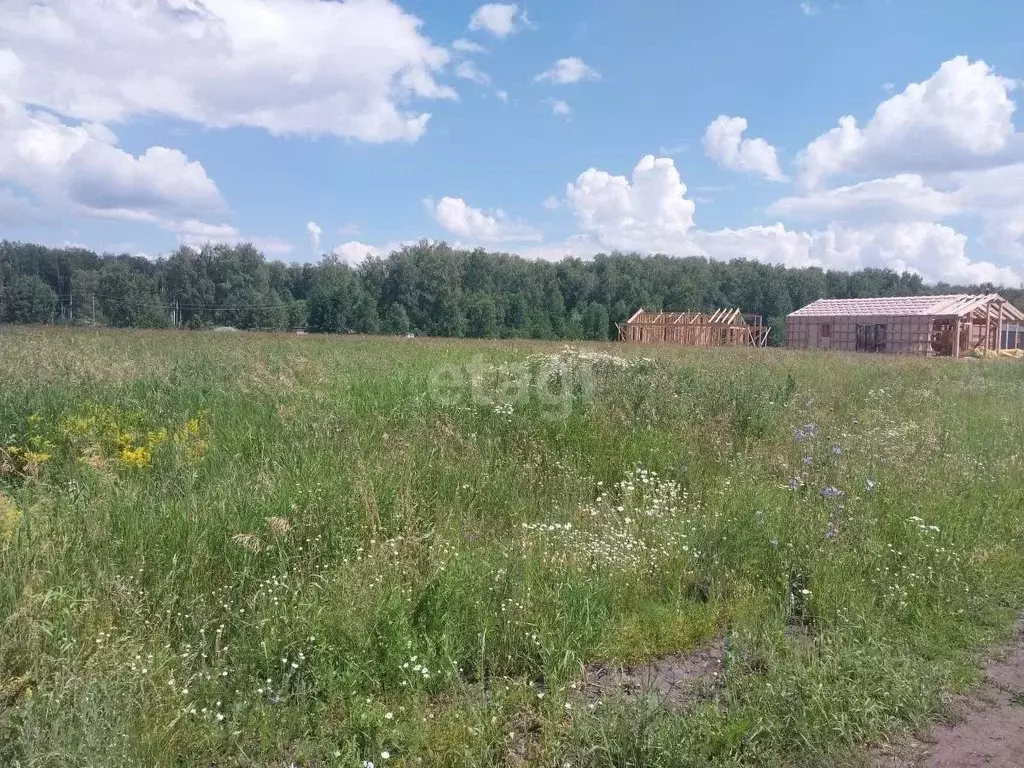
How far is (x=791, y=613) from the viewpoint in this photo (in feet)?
13.4

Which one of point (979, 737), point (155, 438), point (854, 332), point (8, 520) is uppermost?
point (854, 332)

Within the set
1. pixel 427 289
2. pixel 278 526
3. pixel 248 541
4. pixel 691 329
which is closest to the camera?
pixel 248 541

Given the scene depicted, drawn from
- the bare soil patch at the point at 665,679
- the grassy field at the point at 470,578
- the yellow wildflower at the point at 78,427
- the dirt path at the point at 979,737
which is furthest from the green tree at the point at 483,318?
the dirt path at the point at 979,737

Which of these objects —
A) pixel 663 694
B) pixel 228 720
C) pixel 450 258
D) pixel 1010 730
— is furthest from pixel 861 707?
pixel 450 258

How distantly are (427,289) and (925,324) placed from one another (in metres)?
42.4

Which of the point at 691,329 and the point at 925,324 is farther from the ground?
the point at 925,324

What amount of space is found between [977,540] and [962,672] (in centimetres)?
213

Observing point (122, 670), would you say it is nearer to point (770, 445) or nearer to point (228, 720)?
point (228, 720)

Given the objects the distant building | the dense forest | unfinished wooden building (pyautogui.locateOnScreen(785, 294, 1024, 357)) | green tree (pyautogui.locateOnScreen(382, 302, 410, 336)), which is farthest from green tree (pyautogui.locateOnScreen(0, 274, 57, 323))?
the distant building

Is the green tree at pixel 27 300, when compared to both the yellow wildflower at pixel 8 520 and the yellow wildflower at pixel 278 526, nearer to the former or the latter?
the yellow wildflower at pixel 8 520

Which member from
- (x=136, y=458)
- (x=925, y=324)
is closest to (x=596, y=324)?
(x=925, y=324)

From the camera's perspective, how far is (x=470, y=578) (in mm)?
3891

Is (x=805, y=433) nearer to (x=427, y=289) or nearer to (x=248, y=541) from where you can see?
(x=248, y=541)

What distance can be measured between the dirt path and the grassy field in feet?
0.39
